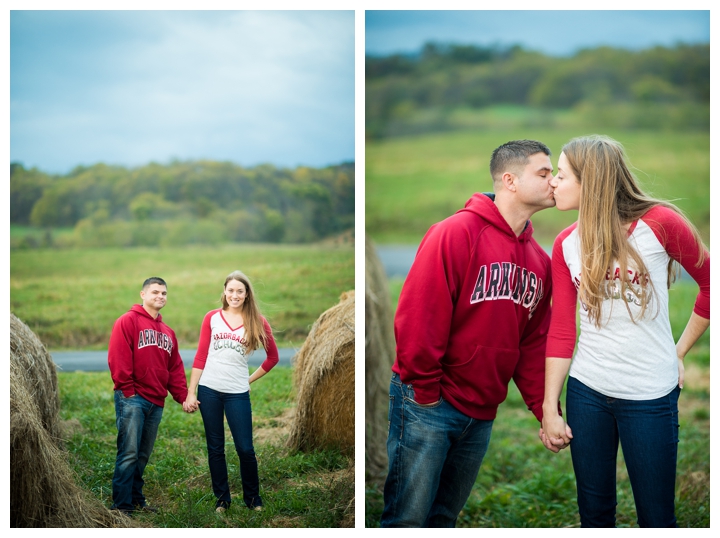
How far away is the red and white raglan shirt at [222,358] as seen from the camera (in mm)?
2535

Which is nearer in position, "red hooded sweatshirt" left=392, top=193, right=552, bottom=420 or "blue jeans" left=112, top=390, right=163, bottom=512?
"red hooded sweatshirt" left=392, top=193, right=552, bottom=420

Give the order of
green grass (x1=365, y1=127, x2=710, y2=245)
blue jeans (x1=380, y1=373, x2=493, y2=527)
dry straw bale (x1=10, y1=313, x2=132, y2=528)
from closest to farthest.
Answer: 1. blue jeans (x1=380, y1=373, x2=493, y2=527)
2. dry straw bale (x1=10, y1=313, x2=132, y2=528)
3. green grass (x1=365, y1=127, x2=710, y2=245)

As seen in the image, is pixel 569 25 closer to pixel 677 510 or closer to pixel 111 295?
pixel 677 510

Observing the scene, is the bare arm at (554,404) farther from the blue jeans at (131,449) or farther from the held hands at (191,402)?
the blue jeans at (131,449)

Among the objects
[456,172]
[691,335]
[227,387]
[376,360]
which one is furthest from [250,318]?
[456,172]

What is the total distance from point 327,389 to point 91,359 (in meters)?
0.93

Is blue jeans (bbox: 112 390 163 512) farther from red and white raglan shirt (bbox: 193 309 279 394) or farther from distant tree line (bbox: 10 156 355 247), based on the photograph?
distant tree line (bbox: 10 156 355 247)

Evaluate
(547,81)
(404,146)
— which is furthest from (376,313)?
(547,81)

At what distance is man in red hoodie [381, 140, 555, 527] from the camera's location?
206 centimetres

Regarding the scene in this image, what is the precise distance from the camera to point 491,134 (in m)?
7.22

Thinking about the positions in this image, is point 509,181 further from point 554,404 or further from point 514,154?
point 554,404

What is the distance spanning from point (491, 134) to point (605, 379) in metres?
5.51

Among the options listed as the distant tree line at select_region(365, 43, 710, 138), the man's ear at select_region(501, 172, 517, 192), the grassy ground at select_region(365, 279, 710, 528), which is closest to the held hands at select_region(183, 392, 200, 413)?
the grassy ground at select_region(365, 279, 710, 528)

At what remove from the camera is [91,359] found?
260cm
